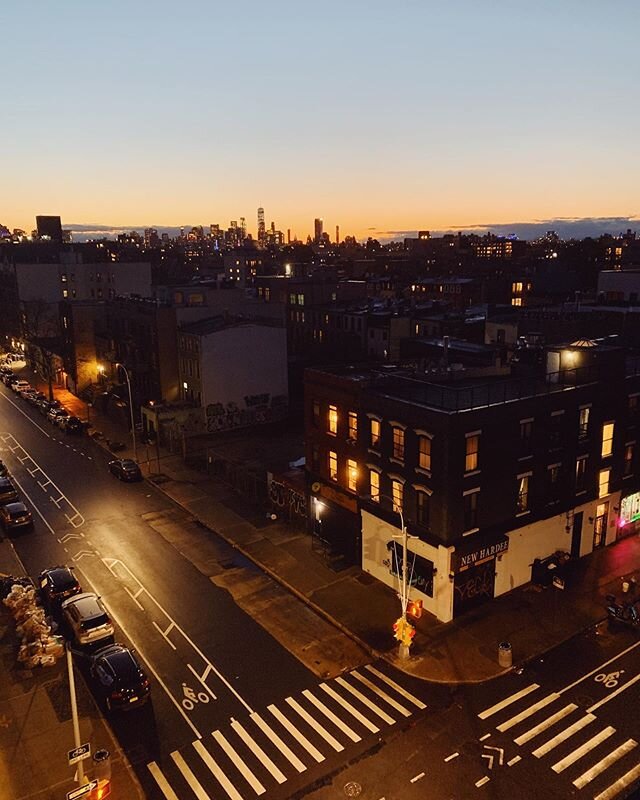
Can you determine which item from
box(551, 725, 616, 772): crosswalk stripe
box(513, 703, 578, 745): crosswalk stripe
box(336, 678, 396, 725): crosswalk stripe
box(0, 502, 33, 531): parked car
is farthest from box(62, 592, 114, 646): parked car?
box(551, 725, 616, 772): crosswalk stripe

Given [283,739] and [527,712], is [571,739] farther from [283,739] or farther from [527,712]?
[283,739]

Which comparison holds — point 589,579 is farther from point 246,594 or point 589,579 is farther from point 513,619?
point 246,594

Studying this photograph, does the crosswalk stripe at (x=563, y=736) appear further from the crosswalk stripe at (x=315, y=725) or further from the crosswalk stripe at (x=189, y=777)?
the crosswalk stripe at (x=189, y=777)

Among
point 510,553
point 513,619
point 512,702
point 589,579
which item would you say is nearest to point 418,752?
point 512,702

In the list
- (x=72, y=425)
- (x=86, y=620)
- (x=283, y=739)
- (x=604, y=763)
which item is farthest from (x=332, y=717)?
(x=72, y=425)

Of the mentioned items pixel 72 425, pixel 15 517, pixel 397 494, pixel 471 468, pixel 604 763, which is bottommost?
pixel 604 763

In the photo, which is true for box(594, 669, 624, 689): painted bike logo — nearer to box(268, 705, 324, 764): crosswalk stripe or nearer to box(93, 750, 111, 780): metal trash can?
box(268, 705, 324, 764): crosswalk stripe
